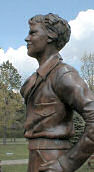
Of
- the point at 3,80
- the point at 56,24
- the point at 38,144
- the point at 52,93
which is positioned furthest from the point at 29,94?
the point at 3,80

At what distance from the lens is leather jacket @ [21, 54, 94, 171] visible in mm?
2314

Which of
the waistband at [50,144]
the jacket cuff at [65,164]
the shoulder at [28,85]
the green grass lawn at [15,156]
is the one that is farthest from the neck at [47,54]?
the green grass lawn at [15,156]

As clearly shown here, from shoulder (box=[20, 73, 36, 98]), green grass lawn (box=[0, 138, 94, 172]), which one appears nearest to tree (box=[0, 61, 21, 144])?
green grass lawn (box=[0, 138, 94, 172])

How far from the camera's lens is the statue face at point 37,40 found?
2674 millimetres

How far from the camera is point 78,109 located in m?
2.37

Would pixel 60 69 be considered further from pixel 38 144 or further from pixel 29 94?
pixel 38 144

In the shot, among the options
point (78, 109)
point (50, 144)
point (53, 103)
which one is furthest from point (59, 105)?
point (50, 144)

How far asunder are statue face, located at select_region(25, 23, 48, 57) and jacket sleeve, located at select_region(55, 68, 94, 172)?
39 centimetres

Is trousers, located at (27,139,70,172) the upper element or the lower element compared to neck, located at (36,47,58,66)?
lower

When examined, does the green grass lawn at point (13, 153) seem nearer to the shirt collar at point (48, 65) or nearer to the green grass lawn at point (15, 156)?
the green grass lawn at point (15, 156)

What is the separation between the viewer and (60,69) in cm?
254

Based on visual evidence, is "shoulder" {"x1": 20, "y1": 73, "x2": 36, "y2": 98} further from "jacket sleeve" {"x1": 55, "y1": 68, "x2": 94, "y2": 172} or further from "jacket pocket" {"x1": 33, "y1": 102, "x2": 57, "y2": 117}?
"jacket sleeve" {"x1": 55, "y1": 68, "x2": 94, "y2": 172}

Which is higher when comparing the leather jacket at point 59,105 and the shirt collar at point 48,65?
the shirt collar at point 48,65

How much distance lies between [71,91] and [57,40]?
53 cm
